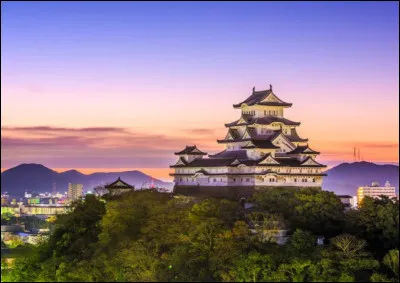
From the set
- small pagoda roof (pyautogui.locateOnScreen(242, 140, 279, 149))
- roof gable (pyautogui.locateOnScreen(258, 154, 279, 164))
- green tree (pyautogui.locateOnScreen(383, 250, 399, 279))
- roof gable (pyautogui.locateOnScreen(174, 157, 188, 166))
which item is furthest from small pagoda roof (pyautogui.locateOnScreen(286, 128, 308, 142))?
green tree (pyautogui.locateOnScreen(383, 250, 399, 279))

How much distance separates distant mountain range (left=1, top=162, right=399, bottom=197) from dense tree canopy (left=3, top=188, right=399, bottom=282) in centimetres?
3873

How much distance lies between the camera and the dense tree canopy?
20.4 m

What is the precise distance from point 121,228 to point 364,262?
25.1 feet

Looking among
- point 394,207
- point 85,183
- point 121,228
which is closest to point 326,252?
point 394,207

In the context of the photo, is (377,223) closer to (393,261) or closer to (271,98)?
(393,261)

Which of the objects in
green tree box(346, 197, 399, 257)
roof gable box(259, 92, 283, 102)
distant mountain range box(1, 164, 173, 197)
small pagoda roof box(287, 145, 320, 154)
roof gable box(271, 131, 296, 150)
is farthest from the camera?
distant mountain range box(1, 164, 173, 197)

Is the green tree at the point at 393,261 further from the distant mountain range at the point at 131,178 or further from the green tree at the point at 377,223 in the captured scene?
the distant mountain range at the point at 131,178

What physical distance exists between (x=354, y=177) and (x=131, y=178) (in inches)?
1398

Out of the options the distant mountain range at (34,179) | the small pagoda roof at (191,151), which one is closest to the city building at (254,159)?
the small pagoda roof at (191,151)

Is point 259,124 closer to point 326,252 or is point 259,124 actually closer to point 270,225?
point 270,225

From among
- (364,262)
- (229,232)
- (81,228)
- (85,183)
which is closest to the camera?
(364,262)

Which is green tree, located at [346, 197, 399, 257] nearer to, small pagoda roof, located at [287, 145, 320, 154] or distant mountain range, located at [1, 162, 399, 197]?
small pagoda roof, located at [287, 145, 320, 154]

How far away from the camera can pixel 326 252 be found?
20.4 m

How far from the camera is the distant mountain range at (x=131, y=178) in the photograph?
72062 mm
